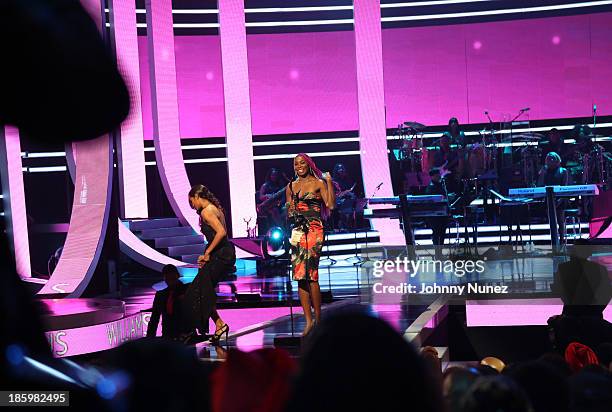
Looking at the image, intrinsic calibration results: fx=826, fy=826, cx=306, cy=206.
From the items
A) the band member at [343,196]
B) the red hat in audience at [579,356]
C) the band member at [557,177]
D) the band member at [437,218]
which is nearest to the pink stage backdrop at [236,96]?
the band member at [343,196]

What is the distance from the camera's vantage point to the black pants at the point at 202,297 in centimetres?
659

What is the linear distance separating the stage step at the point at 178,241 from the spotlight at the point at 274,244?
1385 millimetres

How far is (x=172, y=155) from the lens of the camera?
1235 centimetres

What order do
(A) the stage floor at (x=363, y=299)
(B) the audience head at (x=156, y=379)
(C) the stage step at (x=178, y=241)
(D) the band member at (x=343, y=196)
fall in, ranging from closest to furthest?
(B) the audience head at (x=156, y=379) < (A) the stage floor at (x=363, y=299) < (D) the band member at (x=343, y=196) < (C) the stage step at (x=178, y=241)

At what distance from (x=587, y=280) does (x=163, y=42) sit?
8271 millimetres

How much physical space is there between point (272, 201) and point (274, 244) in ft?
2.20

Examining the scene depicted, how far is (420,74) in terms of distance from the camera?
14453 mm

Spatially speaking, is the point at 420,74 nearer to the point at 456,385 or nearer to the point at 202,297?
the point at 202,297

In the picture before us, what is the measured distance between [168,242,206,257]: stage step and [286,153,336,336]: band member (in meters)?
6.35

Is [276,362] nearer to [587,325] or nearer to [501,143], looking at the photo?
[587,325]

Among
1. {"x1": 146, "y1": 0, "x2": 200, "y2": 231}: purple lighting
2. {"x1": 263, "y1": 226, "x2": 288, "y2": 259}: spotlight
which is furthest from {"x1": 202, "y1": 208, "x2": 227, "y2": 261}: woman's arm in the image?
{"x1": 146, "y1": 0, "x2": 200, "y2": 231}: purple lighting

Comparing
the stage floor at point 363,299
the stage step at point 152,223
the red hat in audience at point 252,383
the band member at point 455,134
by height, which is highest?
the band member at point 455,134

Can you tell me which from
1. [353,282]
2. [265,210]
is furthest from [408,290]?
[265,210]

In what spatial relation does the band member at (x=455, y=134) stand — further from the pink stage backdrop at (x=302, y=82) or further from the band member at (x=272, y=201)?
the pink stage backdrop at (x=302, y=82)
